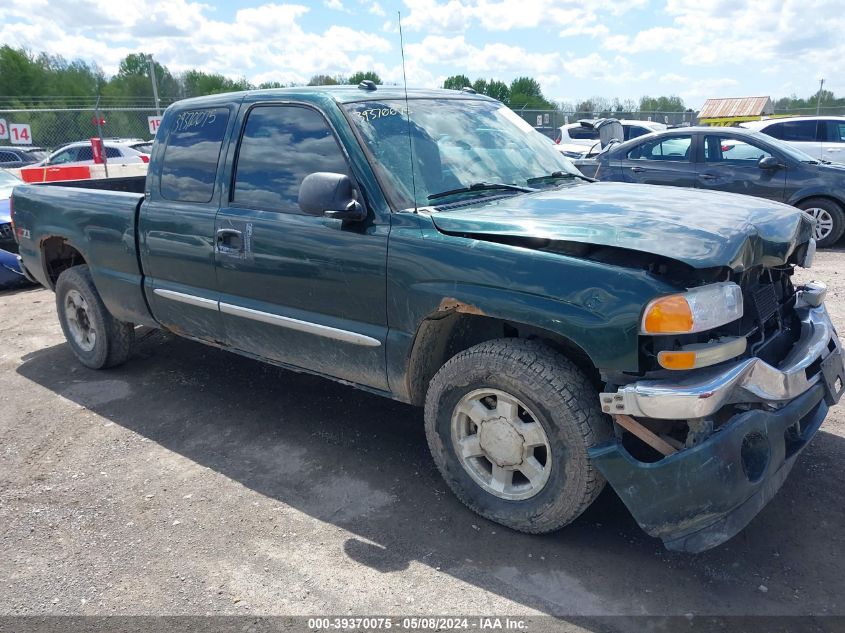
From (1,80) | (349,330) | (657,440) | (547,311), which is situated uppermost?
(1,80)

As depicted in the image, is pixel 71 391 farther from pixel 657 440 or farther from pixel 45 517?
pixel 657 440

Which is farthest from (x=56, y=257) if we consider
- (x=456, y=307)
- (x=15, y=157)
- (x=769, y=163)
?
(x=15, y=157)

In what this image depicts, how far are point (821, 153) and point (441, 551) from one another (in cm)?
1183

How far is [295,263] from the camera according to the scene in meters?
3.77

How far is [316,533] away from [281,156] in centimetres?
201

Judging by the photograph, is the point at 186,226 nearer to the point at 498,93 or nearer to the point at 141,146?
the point at 498,93

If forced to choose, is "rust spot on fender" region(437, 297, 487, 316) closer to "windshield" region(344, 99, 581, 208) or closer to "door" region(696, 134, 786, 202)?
"windshield" region(344, 99, 581, 208)

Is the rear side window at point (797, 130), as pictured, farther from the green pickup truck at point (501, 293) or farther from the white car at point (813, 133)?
the green pickup truck at point (501, 293)

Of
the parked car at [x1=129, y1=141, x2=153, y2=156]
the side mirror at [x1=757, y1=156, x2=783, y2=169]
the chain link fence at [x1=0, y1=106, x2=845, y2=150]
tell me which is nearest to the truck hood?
the side mirror at [x1=757, y1=156, x2=783, y2=169]

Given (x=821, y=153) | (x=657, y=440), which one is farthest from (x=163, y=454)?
(x=821, y=153)

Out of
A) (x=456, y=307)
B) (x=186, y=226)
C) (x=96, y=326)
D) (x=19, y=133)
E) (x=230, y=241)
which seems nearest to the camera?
(x=456, y=307)

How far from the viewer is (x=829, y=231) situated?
9.48 m

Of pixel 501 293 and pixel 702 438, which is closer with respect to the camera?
pixel 702 438

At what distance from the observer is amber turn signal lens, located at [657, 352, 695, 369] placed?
2.70 metres
